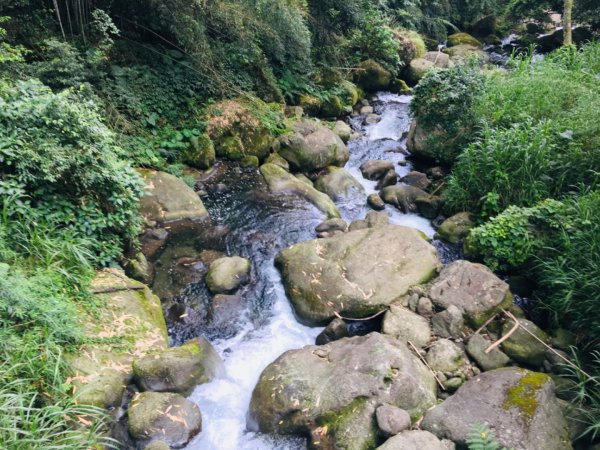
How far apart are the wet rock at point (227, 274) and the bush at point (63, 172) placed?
53.2 inches

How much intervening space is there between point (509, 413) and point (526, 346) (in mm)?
1271

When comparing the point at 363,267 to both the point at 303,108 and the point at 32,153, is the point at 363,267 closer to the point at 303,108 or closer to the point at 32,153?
the point at 32,153

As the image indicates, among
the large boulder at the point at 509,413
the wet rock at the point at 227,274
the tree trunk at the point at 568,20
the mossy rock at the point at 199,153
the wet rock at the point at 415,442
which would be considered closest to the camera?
the wet rock at the point at 415,442

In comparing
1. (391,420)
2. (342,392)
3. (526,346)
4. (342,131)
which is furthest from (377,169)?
(391,420)

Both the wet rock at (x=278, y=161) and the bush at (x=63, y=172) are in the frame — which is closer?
the bush at (x=63, y=172)

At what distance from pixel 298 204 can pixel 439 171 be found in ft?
12.0

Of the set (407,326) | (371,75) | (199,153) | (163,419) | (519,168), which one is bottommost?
(163,419)

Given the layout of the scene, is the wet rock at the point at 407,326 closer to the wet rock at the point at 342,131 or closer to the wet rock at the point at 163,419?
the wet rock at the point at 163,419

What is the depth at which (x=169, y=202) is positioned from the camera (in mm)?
7348

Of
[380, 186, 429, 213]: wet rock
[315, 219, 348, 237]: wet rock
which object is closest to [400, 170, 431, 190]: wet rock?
[380, 186, 429, 213]: wet rock

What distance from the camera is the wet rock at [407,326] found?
5191 millimetres

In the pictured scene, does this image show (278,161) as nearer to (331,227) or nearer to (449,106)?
(331,227)

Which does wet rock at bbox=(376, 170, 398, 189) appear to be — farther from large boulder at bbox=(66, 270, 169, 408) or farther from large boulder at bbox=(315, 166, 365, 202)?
large boulder at bbox=(66, 270, 169, 408)

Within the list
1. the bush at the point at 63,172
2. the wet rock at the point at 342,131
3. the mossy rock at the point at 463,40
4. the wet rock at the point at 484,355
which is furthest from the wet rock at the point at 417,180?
the mossy rock at the point at 463,40
